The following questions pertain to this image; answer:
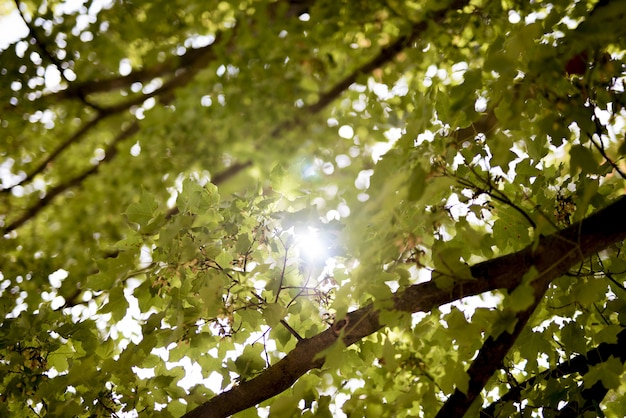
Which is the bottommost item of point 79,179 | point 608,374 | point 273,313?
point 608,374

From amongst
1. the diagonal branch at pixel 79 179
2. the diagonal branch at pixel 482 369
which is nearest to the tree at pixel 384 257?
the diagonal branch at pixel 482 369

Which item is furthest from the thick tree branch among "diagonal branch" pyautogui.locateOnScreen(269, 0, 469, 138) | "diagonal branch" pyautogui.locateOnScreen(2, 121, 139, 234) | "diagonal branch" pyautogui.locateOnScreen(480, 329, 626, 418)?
"diagonal branch" pyautogui.locateOnScreen(2, 121, 139, 234)

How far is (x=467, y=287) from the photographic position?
44.1 inches

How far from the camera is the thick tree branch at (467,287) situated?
1006 mm

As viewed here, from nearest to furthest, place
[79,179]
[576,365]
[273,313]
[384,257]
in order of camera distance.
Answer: [384,257] → [273,313] → [576,365] → [79,179]

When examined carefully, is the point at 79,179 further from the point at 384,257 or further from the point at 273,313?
the point at 384,257

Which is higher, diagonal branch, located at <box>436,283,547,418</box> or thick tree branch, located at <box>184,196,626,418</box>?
thick tree branch, located at <box>184,196,626,418</box>

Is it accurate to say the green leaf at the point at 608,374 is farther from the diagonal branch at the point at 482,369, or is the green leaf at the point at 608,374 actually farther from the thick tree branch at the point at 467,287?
the thick tree branch at the point at 467,287

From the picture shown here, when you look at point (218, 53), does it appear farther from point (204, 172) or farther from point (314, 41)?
point (204, 172)

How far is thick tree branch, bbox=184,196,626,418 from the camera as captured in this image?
1.01 m

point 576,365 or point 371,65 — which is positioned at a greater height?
point 371,65

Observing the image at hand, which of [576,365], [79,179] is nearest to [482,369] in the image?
[576,365]

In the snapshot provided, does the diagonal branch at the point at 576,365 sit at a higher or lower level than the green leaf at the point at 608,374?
higher

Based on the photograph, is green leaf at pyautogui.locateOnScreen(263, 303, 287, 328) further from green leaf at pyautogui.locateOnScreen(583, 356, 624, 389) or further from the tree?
green leaf at pyautogui.locateOnScreen(583, 356, 624, 389)
